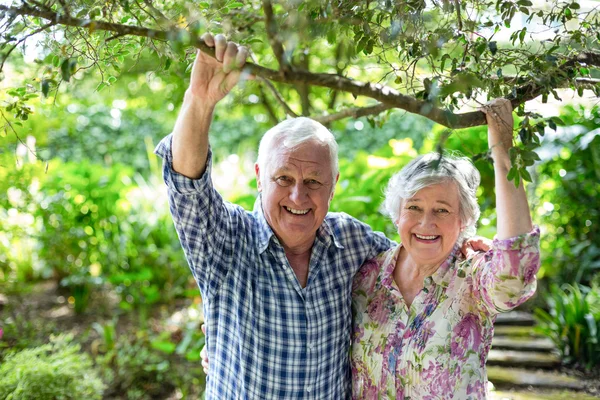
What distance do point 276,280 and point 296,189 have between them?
11.8 inches

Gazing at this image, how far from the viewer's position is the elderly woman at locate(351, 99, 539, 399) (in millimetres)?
1813

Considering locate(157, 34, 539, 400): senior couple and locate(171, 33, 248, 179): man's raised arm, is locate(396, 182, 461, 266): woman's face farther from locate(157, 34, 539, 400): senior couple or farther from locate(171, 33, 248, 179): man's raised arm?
locate(171, 33, 248, 179): man's raised arm

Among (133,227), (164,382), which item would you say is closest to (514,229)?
(164,382)

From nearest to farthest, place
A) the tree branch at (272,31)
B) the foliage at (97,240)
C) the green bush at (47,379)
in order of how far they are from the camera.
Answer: the tree branch at (272,31), the green bush at (47,379), the foliage at (97,240)

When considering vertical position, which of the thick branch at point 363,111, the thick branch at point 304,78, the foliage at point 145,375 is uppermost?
the thick branch at point 363,111

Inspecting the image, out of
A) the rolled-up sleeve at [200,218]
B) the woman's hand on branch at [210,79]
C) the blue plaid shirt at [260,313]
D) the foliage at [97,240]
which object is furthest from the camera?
the foliage at [97,240]

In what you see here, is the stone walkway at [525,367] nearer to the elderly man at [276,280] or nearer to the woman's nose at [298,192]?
the elderly man at [276,280]

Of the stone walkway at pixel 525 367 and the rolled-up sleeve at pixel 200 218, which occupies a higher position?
the rolled-up sleeve at pixel 200 218

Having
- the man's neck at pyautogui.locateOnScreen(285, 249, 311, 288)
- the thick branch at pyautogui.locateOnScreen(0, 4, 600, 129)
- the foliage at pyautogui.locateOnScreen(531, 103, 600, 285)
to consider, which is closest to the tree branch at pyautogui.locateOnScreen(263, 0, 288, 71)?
the thick branch at pyautogui.locateOnScreen(0, 4, 600, 129)

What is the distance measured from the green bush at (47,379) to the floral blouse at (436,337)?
1769 mm

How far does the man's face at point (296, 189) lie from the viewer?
6.37 feet

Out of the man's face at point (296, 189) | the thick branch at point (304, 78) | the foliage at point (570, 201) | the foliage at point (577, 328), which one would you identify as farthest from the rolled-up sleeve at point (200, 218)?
the foliage at point (570, 201)

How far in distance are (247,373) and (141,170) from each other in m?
7.54

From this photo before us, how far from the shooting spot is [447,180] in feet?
6.28
